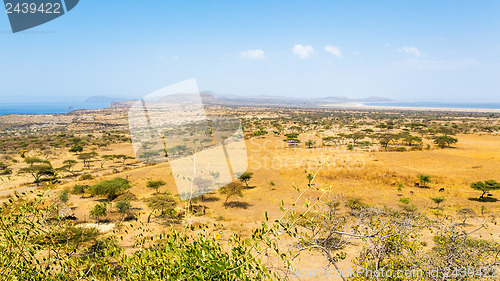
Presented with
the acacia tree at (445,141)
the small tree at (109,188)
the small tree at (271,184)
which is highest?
the acacia tree at (445,141)

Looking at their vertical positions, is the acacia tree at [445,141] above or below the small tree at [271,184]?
above

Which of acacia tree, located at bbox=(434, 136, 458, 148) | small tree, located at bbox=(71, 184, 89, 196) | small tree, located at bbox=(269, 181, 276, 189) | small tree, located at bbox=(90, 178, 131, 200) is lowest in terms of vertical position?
small tree, located at bbox=(269, 181, 276, 189)

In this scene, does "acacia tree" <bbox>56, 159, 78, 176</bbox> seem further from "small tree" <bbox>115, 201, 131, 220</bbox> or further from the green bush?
"small tree" <bbox>115, 201, 131, 220</bbox>

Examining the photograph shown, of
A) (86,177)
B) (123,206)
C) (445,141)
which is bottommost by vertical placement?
(86,177)

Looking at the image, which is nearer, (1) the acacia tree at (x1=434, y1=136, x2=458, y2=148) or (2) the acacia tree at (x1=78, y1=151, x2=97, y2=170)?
(2) the acacia tree at (x1=78, y1=151, x2=97, y2=170)

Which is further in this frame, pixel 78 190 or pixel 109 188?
pixel 78 190

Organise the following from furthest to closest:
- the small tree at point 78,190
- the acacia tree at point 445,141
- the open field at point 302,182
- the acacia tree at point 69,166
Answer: the acacia tree at point 445,141
the acacia tree at point 69,166
the small tree at point 78,190
the open field at point 302,182

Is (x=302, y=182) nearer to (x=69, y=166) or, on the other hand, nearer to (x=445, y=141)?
(x=69, y=166)

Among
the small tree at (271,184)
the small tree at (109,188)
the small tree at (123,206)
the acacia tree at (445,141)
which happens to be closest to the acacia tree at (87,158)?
the small tree at (109,188)

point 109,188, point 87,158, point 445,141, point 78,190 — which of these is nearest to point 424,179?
point 445,141

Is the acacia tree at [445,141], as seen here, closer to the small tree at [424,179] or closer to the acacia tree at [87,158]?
the small tree at [424,179]

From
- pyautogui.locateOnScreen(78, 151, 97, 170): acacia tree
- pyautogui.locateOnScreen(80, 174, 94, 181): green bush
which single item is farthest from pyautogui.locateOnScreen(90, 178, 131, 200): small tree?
pyautogui.locateOnScreen(78, 151, 97, 170): acacia tree
